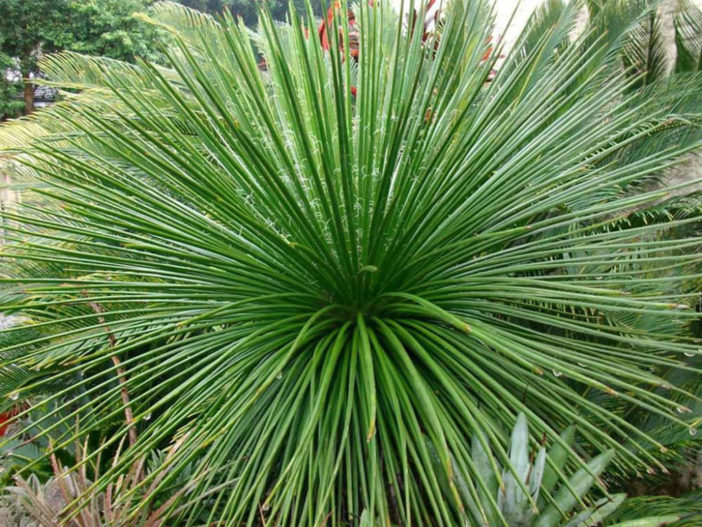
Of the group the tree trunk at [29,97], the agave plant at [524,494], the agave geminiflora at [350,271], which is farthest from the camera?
the tree trunk at [29,97]

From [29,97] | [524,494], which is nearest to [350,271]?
[524,494]

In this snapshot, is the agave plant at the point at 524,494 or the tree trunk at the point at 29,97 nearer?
the agave plant at the point at 524,494

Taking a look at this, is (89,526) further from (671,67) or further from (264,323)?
(671,67)

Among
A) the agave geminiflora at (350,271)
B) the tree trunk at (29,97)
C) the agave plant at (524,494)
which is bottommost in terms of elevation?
the agave plant at (524,494)

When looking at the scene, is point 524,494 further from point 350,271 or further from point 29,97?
point 29,97

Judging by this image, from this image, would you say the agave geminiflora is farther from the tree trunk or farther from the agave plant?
the tree trunk

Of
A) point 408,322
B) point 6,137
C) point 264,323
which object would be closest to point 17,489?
point 264,323

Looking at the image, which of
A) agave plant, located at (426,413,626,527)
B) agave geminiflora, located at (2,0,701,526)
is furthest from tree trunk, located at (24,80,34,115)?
agave plant, located at (426,413,626,527)

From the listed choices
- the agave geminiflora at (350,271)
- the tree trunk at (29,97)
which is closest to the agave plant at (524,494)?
the agave geminiflora at (350,271)

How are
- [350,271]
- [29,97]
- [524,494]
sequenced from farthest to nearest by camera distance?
[29,97], [350,271], [524,494]

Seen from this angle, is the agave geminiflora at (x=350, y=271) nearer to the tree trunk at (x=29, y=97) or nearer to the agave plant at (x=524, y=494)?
the agave plant at (x=524, y=494)

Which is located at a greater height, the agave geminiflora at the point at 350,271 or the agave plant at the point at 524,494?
the agave geminiflora at the point at 350,271

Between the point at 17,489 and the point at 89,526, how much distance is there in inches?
11.5

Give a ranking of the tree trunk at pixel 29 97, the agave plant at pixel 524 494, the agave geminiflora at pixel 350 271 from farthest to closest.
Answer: the tree trunk at pixel 29 97 < the agave geminiflora at pixel 350 271 < the agave plant at pixel 524 494
